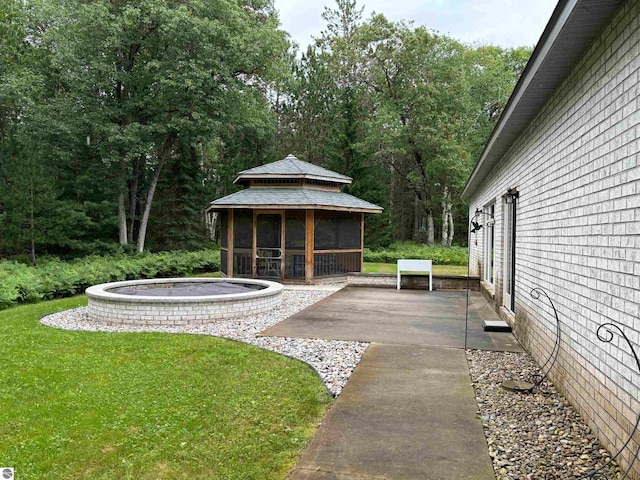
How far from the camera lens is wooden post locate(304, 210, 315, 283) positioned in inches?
484

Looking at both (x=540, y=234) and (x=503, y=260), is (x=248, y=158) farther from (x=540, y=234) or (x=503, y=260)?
(x=540, y=234)

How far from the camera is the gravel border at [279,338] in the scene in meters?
4.80

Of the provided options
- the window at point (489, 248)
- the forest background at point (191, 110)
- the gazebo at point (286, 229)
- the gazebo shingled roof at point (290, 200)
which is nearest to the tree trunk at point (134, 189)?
the forest background at point (191, 110)

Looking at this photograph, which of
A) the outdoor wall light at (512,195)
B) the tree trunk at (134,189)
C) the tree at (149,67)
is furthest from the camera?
the tree trunk at (134,189)

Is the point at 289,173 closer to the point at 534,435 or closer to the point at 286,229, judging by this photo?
the point at 286,229

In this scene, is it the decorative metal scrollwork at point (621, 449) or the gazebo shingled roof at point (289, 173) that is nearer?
the decorative metal scrollwork at point (621, 449)

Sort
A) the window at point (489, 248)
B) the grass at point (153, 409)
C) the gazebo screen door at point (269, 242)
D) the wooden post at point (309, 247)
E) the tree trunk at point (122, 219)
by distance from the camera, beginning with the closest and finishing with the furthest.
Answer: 1. the grass at point (153, 409)
2. the window at point (489, 248)
3. the wooden post at point (309, 247)
4. the gazebo screen door at point (269, 242)
5. the tree trunk at point (122, 219)

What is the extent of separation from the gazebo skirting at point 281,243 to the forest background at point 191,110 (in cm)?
796

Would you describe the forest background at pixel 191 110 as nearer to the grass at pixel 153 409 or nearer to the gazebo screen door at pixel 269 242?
the gazebo screen door at pixel 269 242

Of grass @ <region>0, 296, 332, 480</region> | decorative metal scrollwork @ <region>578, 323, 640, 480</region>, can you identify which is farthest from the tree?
decorative metal scrollwork @ <region>578, 323, 640, 480</region>

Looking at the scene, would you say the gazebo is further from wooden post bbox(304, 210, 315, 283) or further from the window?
the window

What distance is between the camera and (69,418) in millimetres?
3512

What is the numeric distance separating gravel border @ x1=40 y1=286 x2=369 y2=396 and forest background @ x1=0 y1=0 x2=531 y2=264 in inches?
414

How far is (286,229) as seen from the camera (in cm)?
1242
